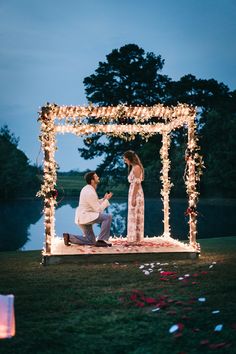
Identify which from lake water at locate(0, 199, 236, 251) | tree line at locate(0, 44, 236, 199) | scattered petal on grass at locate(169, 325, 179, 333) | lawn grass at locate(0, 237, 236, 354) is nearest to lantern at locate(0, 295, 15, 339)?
lawn grass at locate(0, 237, 236, 354)

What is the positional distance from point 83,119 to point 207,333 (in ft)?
22.2

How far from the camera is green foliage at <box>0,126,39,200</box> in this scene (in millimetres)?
41250

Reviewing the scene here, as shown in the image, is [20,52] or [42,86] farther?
[42,86]

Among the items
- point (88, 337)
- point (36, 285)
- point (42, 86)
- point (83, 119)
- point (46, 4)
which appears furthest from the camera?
point (42, 86)

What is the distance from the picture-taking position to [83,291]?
697cm

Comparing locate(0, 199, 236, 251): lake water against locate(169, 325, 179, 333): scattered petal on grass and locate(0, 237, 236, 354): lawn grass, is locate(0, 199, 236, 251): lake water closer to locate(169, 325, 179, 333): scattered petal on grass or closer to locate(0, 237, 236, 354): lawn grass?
locate(0, 237, 236, 354): lawn grass

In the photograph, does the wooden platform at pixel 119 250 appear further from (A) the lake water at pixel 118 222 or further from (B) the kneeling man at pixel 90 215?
(A) the lake water at pixel 118 222

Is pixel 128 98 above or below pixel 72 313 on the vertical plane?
above

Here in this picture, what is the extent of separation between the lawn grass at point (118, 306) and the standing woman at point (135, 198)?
1.80 meters

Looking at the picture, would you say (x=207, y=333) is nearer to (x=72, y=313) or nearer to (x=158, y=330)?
(x=158, y=330)

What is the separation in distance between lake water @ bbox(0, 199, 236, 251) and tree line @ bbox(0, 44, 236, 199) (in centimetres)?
185

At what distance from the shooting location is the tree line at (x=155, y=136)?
35.1 metres

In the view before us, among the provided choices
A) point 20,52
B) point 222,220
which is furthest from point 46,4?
point 222,220

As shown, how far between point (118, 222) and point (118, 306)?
2127 centimetres
